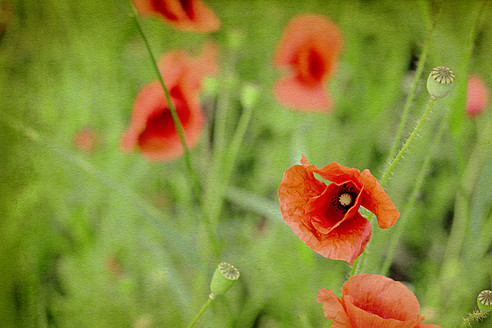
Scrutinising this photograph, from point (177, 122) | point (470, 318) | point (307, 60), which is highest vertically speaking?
point (307, 60)

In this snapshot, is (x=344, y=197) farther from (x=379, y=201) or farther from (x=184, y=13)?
(x=184, y=13)

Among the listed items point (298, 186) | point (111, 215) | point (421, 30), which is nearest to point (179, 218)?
point (111, 215)

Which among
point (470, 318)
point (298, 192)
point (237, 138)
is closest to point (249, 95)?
Answer: point (237, 138)

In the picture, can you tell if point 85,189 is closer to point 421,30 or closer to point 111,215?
Result: point 111,215

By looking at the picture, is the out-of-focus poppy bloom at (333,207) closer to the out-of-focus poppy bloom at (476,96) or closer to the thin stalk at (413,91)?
the thin stalk at (413,91)

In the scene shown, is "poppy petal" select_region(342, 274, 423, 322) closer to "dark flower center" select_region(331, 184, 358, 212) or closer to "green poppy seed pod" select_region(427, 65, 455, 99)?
"dark flower center" select_region(331, 184, 358, 212)

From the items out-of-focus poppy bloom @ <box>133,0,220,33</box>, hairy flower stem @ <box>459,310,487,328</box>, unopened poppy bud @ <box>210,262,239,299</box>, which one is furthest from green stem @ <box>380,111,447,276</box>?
out-of-focus poppy bloom @ <box>133,0,220,33</box>

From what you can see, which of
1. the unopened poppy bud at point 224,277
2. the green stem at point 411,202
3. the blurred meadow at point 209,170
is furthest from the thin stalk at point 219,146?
the green stem at point 411,202
